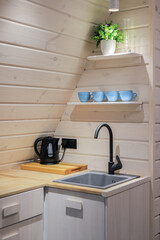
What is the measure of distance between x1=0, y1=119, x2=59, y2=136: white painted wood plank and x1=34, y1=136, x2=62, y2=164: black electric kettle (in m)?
0.10

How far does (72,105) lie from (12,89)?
653 millimetres

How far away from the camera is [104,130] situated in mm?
2613

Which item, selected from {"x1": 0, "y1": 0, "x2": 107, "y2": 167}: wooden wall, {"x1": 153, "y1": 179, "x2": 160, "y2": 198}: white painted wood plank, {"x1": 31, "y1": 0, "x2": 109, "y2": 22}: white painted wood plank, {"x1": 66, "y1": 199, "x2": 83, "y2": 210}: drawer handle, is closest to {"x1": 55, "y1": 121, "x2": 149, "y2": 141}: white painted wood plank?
{"x1": 0, "y1": 0, "x2": 107, "y2": 167}: wooden wall

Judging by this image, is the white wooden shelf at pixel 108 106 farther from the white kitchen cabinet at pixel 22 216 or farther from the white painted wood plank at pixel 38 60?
the white kitchen cabinet at pixel 22 216

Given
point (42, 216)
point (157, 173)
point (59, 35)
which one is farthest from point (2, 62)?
point (157, 173)

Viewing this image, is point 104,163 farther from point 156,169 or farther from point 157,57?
point 157,57

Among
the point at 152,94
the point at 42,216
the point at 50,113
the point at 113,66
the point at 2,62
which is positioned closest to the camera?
the point at 2,62

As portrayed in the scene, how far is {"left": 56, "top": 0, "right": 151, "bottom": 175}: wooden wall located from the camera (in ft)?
7.93

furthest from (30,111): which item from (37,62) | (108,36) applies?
(108,36)

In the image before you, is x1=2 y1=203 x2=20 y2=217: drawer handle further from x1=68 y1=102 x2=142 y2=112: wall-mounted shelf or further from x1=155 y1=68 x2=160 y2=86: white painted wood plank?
x1=155 y1=68 x2=160 y2=86: white painted wood plank

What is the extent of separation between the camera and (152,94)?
2375mm

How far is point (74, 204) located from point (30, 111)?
2.57ft

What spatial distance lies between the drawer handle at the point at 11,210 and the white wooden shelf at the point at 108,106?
905 millimetres

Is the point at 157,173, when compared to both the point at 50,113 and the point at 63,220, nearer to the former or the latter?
the point at 63,220
